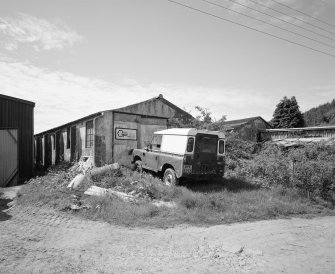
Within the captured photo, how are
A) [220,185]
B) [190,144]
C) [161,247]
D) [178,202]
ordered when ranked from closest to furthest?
1. [161,247]
2. [178,202]
3. [190,144]
4. [220,185]

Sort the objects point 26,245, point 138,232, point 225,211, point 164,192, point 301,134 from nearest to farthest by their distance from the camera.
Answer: point 26,245 → point 138,232 → point 225,211 → point 164,192 → point 301,134

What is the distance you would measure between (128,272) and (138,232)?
6.71 feet

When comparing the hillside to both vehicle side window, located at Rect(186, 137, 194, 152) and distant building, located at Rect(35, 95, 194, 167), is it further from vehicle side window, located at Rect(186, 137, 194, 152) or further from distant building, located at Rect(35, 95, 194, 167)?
vehicle side window, located at Rect(186, 137, 194, 152)

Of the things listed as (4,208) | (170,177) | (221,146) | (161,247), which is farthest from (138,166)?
(161,247)

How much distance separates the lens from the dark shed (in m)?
13.8

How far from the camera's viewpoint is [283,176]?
36.7ft

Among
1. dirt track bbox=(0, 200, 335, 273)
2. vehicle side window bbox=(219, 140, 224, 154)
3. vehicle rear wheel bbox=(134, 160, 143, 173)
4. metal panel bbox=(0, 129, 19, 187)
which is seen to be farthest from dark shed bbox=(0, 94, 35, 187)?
vehicle side window bbox=(219, 140, 224, 154)

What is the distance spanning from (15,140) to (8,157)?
970 mm

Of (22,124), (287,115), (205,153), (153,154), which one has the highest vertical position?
(287,115)

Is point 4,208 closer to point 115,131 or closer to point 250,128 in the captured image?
point 115,131

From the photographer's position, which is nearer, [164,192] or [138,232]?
[138,232]

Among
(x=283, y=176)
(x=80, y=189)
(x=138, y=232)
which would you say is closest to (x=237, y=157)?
(x=283, y=176)

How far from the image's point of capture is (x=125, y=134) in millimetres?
15523

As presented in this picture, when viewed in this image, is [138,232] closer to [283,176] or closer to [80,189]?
[80,189]
